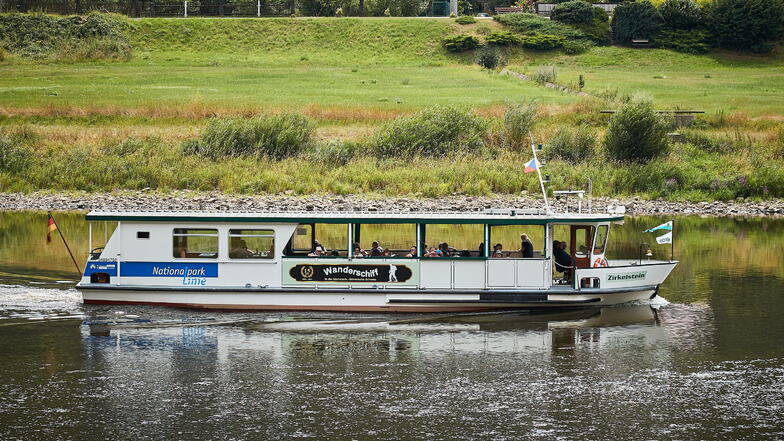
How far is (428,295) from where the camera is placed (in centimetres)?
3042

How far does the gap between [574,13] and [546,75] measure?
3391 cm

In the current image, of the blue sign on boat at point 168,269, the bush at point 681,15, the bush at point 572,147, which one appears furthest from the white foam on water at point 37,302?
the bush at point 681,15

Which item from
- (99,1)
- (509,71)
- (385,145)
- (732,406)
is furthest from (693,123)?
(99,1)

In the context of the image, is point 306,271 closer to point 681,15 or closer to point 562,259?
point 562,259

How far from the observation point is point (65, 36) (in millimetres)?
105812

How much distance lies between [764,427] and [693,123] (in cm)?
4894

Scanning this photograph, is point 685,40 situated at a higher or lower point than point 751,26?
lower

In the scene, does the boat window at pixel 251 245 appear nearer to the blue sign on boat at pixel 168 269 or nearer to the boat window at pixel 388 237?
the blue sign on boat at pixel 168 269

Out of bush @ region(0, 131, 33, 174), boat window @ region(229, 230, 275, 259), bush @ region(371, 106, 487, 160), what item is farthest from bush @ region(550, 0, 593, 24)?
boat window @ region(229, 230, 275, 259)

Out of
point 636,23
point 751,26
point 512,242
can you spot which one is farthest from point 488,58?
point 512,242

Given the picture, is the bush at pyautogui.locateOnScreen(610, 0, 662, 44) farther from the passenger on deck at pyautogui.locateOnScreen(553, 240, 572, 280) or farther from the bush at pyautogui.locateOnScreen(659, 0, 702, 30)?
the passenger on deck at pyautogui.locateOnScreen(553, 240, 572, 280)

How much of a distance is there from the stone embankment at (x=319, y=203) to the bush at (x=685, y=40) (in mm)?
60134

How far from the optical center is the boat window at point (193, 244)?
1216 inches

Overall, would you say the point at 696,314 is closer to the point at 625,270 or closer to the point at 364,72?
the point at 625,270
